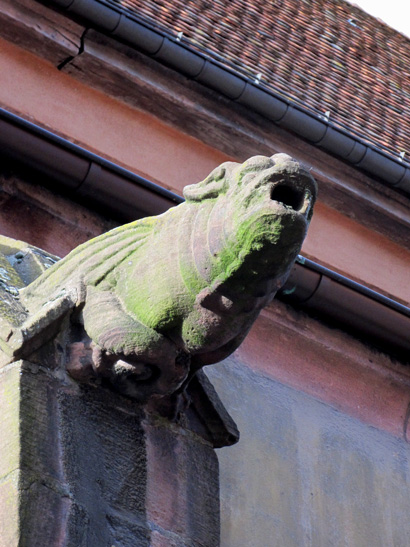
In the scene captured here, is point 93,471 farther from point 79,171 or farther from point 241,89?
point 241,89

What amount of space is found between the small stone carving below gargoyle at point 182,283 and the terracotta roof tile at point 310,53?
11.7 feet

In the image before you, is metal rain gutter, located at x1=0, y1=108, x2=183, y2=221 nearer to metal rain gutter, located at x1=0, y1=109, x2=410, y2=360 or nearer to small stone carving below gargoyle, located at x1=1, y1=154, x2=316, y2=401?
metal rain gutter, located at x1=0, y1=109, x2=410, y2=360

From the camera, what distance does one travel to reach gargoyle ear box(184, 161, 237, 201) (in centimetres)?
294

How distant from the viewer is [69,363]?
9.95ft

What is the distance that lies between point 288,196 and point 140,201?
7.93 feet

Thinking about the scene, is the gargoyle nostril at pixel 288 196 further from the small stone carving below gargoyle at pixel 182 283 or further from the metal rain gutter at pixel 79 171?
the metal rain gutter at pixel 79 171

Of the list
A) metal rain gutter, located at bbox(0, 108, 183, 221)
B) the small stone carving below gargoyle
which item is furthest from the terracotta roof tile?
the small stone carving below gargoyle

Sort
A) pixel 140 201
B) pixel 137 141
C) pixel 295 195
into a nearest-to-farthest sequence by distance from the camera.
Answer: pixel 295 195 < pixel 140 201 < pixel 137 141

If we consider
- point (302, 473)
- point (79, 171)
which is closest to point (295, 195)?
point (79, 171)

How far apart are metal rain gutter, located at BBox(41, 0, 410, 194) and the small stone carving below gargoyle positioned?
3.14m

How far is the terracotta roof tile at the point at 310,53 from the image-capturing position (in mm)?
7195

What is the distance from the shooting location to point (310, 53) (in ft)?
28.0

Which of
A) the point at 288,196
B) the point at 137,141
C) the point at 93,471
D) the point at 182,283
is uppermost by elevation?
the point at 288,196

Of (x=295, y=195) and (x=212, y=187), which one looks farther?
(x=212, y=187)
